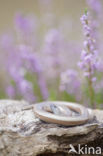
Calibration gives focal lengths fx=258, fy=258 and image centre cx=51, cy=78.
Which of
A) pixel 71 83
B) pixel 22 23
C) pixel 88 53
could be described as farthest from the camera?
pixel 22 23

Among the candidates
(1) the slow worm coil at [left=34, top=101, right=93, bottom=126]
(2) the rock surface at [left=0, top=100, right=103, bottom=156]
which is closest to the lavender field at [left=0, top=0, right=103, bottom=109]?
(1) the slow worm coil at [left=34, top=101, right=93, bottom=126]

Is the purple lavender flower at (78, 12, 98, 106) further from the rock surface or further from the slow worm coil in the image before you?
the rock surface

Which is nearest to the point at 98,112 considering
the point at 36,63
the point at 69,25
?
the point at 36,63

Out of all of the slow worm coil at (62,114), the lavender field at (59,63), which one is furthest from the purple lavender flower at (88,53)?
the slow worm coil at (62,114)

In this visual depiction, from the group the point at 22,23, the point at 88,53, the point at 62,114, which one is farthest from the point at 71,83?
the point at 22,23

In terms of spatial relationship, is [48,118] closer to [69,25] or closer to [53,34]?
[53,34]

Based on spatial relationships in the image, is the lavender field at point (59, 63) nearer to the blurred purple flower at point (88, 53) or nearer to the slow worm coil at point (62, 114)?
the blurred purple flower at point (88, 53)

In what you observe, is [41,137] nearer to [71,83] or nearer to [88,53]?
[88,53]
